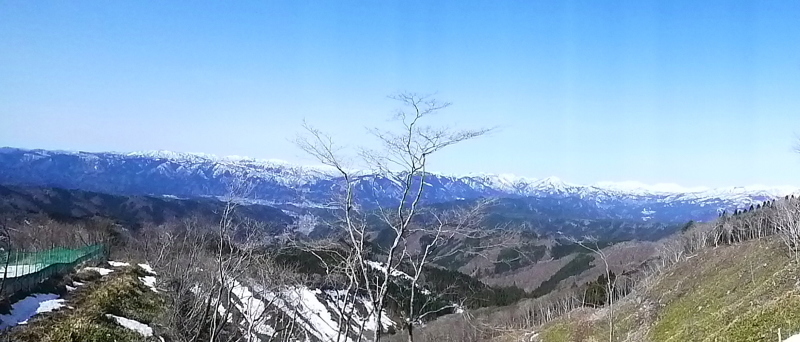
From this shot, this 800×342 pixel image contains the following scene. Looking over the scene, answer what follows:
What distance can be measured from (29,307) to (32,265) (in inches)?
592

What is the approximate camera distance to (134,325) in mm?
30094

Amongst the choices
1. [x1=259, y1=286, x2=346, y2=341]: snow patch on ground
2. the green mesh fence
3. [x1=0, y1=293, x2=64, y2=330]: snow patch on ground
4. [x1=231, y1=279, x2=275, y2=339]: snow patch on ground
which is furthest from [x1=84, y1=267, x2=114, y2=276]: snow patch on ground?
[x1=231, y1=279, x2=275, y2=339]: snow patch on ground

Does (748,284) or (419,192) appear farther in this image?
(748,284)

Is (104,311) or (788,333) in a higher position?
(788,333)

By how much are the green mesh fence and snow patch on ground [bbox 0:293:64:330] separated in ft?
3.01

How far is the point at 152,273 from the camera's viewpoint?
2159 inches

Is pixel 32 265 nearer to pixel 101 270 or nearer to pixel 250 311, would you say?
pixel 101 270

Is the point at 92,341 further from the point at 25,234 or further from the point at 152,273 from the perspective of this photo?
the point at 25,234

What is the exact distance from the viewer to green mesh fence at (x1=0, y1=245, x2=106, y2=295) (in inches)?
1224

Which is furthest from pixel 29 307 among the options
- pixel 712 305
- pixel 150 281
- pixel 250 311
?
pixel 712 305

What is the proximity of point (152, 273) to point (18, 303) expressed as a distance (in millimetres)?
26491

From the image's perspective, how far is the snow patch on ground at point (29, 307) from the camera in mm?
25311

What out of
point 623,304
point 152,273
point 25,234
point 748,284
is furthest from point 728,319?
point 25,234

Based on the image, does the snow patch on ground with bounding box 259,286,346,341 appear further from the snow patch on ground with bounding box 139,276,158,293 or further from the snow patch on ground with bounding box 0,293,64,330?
the snow patch on ground with bounding box 139,276,158,293
